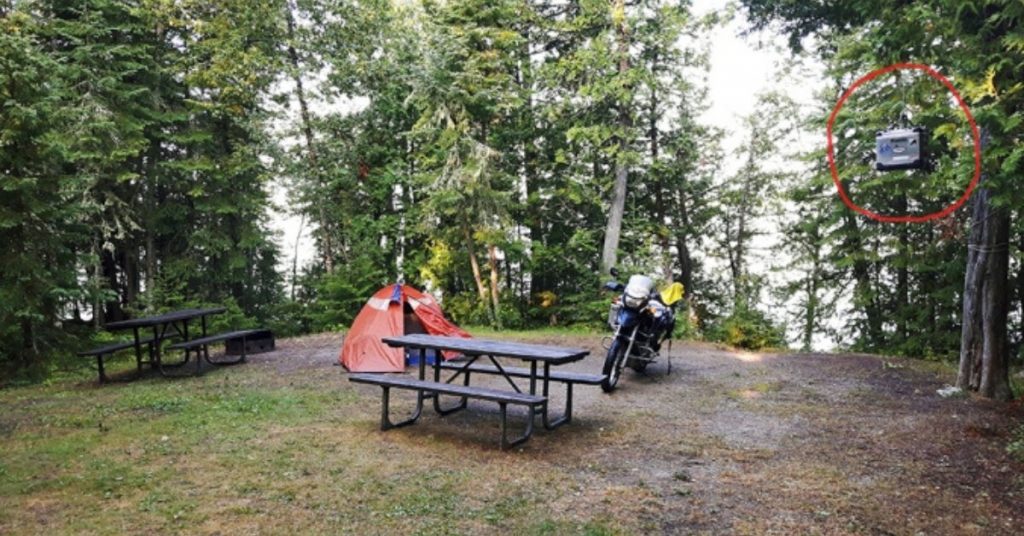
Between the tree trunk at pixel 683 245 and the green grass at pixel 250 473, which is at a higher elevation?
the tree trunk at pixel 683 245

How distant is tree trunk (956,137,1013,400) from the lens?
629cm

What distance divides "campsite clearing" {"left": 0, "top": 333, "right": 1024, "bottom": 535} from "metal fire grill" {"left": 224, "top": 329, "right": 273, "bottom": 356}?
2.67 metres

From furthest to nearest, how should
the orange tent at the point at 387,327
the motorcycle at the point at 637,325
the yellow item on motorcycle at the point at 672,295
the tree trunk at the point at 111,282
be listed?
the tree trunk at the point at 111,282, the orange tent at the point at 387,327, the yellow item on motorcycle at the point at 672,295, the motorcycle at the point at 637,325

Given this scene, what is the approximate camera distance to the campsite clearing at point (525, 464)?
358cm

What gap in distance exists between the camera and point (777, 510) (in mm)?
3719

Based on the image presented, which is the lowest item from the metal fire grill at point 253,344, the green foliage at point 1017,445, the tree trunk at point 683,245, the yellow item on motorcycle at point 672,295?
the green foliage at point 1017,445

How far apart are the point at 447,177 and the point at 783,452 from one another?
31.5ft

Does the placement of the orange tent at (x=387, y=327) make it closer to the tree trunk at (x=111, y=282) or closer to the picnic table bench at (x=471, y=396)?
the picnic table bench at (x=471, y=396)

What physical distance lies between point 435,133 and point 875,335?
1075 centimetres

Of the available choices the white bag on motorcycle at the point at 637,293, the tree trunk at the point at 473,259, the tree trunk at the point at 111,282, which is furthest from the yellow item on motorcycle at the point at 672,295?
the tree trunk at the point at 111,282

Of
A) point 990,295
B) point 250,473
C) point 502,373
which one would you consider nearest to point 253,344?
point 502,373

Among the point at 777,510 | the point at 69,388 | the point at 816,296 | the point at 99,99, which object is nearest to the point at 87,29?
the point at 99,99

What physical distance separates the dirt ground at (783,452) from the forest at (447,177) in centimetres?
419

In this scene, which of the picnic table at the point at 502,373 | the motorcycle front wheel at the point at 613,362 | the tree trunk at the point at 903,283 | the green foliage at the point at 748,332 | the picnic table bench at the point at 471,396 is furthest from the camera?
the tree trunk at the point at 903,283
